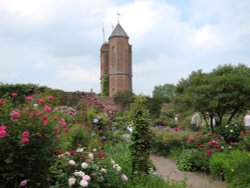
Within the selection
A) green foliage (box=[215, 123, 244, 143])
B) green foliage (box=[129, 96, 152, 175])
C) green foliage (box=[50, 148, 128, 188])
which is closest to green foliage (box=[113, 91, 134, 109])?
green foliage (box=[215, 123, 244, 143])

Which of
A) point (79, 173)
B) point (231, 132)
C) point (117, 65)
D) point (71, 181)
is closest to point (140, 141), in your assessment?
point (79, 173)

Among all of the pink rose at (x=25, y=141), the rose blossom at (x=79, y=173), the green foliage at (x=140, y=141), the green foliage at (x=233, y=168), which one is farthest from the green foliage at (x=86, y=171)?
the green foliage at (x=233, y=168)

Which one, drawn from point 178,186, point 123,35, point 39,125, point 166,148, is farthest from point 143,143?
point 123,35

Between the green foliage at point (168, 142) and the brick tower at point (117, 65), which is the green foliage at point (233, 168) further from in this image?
the brick tower at point (117, 65)

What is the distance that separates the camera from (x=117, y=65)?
3744cm

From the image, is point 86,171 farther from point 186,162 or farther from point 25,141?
point 186,162

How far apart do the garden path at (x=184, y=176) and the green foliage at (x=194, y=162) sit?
17 centimetres

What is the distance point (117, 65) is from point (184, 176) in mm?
30842

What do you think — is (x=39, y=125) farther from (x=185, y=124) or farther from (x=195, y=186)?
(x=185, y=124)

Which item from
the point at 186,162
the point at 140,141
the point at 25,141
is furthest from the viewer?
the point at 186,162

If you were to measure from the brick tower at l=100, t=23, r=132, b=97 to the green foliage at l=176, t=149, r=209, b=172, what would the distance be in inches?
1122

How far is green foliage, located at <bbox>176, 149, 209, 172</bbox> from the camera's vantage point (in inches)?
297

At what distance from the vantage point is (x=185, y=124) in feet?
60.2

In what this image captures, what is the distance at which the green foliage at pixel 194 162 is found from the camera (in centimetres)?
753
